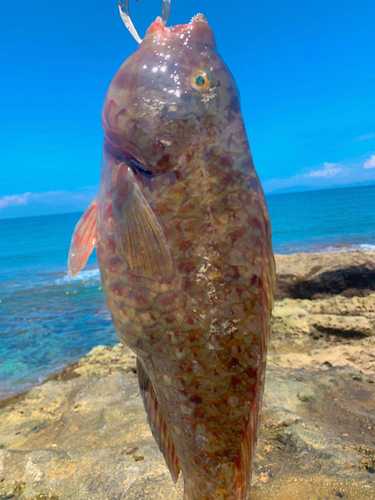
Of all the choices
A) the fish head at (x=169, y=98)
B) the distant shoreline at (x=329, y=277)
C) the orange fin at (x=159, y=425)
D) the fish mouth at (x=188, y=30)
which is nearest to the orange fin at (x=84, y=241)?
the fish head at (x=169, y=98)

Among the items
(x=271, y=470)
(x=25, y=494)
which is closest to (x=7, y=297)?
(x=25, y=494)

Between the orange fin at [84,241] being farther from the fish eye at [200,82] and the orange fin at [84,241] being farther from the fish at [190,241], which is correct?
A: the fish eye at [200,82]

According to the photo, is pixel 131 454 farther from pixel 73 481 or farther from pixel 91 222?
pixel 91 222

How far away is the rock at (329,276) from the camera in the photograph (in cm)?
851

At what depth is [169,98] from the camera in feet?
5.32

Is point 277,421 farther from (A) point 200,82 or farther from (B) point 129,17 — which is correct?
(B) point 129,17

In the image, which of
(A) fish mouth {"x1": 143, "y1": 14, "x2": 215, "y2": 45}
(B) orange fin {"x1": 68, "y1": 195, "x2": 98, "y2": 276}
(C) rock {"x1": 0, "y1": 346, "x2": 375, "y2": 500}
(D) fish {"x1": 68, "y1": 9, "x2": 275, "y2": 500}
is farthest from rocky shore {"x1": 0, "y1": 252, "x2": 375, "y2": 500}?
(A) fish mouth {"x1": 143, "y1": 14, "x2": 215, "y2": 45}

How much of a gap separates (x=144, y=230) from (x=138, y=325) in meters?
0.47

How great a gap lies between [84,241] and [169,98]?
86 cm

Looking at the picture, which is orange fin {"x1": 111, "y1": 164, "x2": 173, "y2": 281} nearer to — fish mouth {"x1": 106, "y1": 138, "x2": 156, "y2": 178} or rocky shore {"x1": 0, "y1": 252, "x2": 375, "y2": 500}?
fish mouth {"x1": 106, "y1": 138, "x2": 156, "y2": 178}

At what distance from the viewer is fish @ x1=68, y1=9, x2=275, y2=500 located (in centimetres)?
155

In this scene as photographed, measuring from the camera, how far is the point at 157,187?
1.57 meters

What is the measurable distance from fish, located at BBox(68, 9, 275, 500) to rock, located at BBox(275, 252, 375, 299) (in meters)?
7.62

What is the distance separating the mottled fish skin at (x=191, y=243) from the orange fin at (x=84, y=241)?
0.43ft
